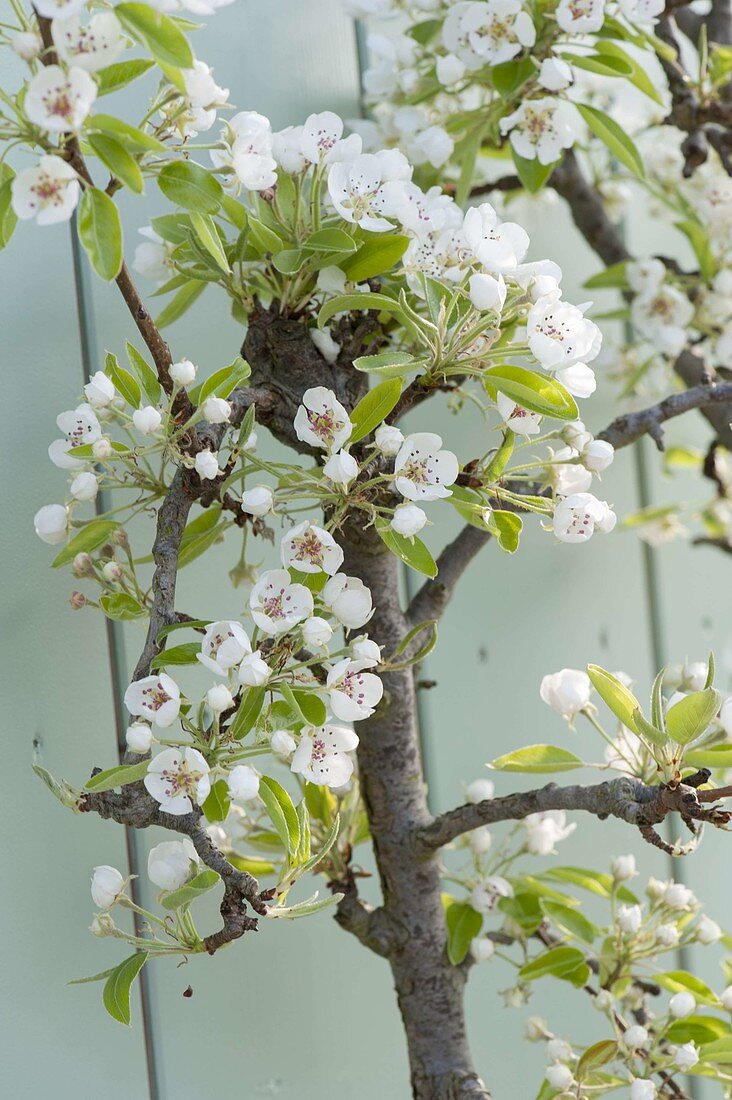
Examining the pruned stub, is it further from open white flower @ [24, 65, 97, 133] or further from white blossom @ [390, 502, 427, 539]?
open white flower @ [24, 65, 97, 133]

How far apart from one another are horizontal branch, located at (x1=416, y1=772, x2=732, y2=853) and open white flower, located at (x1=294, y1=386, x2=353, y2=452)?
11.3 inches

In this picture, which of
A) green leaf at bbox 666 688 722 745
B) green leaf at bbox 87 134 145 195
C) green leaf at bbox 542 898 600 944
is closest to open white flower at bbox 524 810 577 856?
green leaf at bbox 542 898 600 944

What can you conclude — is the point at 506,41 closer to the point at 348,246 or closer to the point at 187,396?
the point at 348,246

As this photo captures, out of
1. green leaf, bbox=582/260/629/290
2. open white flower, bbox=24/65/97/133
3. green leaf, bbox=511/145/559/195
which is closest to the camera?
open white flower, bbox=24/65/97/133

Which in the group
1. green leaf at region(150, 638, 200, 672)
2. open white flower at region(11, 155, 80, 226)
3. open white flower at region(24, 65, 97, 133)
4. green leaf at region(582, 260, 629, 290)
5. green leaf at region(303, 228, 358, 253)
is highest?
green leaf at region(582, 260, 629, 290)

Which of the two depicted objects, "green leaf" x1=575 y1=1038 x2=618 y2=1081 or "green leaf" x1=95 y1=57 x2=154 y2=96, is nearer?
"green leaf" x1=95 y1=57 x2=154 y2=96

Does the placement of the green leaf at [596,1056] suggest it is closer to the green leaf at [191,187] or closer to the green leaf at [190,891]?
the green leaf at [190,891]

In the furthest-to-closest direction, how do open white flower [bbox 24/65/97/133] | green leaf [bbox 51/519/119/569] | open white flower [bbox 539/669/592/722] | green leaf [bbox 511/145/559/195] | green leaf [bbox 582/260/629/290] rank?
green leaf [bbox 582/260/629/290]
green leaf [bbox 511/145/559/195]
open white flower [bbox 539/669/592/722]
green leaf [bbox 51/519/119/569]
open white flower [bbox 24/65/97/133]

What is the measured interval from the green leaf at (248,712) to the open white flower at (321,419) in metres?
0.16

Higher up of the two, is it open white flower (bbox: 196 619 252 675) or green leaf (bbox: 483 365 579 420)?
green leaf (bbox: 483 365 579 420)

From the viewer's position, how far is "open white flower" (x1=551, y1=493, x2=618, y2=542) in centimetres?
76

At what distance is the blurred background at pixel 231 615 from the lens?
3.04 feet

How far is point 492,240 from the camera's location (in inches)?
29.1

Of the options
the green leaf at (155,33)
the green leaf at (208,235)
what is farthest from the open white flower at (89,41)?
the green leaf at (208,235)
